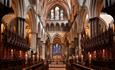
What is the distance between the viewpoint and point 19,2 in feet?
70.3

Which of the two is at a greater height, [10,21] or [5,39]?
[10,21]

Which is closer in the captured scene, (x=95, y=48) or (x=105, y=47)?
(x=105, y=47)

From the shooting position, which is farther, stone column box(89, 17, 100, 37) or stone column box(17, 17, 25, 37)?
stone column box(89, 17, 100, 37)

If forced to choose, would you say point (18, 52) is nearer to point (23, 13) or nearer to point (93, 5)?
point (23, 13)

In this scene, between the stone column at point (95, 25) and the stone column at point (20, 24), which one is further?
the stone column at point (95, 25)

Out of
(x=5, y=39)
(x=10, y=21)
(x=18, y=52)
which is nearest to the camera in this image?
(x=5, y=39)

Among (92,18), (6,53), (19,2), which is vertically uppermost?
(19,2)

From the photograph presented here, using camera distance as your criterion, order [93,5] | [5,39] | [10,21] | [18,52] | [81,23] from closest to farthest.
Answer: [5,39], [18,52], [93,5], [10,21], [81,23]

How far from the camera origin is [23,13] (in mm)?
22188

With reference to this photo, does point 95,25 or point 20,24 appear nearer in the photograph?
point 20,24

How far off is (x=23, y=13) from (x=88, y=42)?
645cm

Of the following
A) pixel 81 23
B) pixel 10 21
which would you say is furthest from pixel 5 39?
pixel 81 23

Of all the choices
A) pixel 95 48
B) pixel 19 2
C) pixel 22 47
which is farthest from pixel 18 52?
pixel 95 48

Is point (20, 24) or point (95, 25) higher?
point (20, 24)
